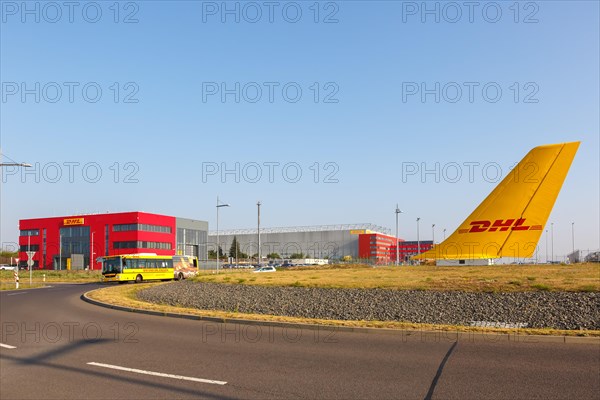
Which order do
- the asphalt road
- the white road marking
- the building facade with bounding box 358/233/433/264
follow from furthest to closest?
the building facade with bounding box 358/233/433/264 → the white road marking → the asphalt road

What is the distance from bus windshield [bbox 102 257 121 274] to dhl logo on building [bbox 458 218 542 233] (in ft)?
116

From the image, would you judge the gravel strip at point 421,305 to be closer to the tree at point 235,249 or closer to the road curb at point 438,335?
the road curb at point 438,335

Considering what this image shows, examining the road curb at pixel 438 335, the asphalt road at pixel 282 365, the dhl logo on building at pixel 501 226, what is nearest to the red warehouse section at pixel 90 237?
the asphalt road at pixel 282 365

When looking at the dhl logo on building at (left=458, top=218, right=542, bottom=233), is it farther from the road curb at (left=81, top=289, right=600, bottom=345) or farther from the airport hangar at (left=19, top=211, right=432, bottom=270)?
the airport hangar at (left=19, top=211, right=432, bottom=270)

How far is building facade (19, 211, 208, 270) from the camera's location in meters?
86.2

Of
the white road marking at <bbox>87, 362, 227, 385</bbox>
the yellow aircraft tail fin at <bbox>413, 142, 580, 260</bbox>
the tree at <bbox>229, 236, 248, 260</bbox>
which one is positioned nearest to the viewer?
the white road marking at <bbox>87, 362, 227, 385</bbox>

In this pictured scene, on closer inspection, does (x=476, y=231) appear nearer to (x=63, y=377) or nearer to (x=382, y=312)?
(x=382, y=312)

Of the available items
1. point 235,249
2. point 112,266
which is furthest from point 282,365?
point 235,249

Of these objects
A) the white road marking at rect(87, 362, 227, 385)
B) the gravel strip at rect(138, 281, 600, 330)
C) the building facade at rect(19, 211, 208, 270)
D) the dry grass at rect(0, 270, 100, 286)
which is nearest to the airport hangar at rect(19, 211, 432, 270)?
the building facade at rect(19, 211, 208, 270)

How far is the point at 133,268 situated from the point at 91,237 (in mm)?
51528

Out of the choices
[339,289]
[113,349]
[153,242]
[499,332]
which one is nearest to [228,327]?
[113,349]

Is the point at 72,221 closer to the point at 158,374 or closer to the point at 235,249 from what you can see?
the point at 235,249

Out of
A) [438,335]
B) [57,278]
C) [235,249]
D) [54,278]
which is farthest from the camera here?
→ [235,249]

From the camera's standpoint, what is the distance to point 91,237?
290 feet
